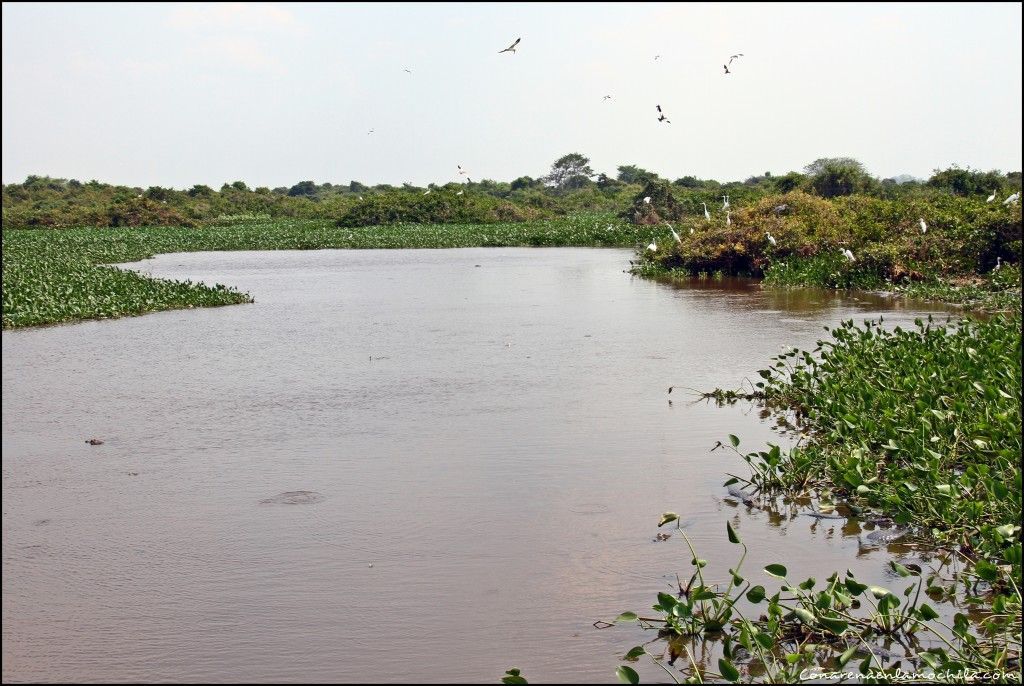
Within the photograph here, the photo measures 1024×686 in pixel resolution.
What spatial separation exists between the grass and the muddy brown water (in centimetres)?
331

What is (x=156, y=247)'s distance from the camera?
37.7 meters

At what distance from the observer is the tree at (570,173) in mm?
91125

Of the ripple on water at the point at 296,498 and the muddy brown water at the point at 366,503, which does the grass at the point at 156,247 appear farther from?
the ripple on water at the point at 296,498

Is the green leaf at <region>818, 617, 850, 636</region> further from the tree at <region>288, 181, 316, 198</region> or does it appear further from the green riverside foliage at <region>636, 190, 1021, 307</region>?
the tree at <region>288, 181, 316, 198</region>

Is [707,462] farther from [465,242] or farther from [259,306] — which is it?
[465,242]

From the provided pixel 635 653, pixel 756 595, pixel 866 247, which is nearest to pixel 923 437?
pixel 756 595

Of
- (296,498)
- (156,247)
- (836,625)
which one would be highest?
(156,247)

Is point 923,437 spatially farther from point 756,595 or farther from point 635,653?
point 635,653

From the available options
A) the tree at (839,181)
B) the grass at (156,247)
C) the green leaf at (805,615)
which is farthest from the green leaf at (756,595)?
the tree at (839,181)

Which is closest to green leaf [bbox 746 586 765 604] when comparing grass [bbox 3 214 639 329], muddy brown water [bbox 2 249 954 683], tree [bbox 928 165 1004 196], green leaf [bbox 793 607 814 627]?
green leaf [bbox 793 607 814 627]

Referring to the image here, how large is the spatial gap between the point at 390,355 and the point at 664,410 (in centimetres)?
451

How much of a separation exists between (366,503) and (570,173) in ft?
287

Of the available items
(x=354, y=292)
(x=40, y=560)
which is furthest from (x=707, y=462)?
(x=354, y=292)

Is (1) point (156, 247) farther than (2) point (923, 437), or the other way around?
(1) point (156, 247)
